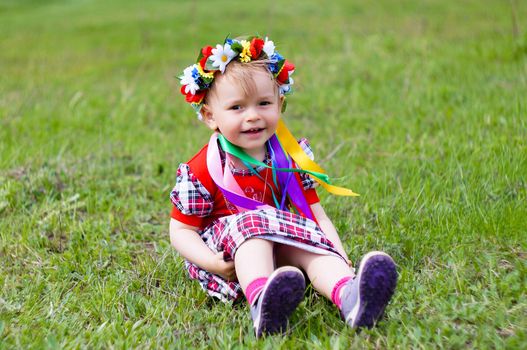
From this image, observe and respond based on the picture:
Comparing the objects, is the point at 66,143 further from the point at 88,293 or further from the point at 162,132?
the point at 88,293

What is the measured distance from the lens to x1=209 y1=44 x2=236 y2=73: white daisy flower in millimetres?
2873

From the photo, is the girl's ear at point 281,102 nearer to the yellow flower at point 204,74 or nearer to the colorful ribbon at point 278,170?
the colorful ribbon at point 278,170

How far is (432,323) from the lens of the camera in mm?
2521

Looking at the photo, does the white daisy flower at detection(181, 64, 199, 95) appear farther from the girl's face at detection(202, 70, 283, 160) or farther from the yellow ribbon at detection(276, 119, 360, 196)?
the yellow ribbon at detection(276, 119, 360, 196)

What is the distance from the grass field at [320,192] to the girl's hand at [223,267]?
0.42 feet

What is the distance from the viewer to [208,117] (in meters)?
3.09

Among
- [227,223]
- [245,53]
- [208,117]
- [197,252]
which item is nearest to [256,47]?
[245,53]

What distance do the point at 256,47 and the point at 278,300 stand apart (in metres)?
1.08

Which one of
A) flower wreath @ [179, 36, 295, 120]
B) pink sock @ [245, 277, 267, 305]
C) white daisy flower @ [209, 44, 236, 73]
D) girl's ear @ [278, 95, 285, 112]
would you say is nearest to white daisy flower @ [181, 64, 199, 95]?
flower wreath @ [179, 36, 295, 120]

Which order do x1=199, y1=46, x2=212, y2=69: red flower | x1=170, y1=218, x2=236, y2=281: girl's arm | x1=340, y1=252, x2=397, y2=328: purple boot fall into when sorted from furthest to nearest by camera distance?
x1=199, y1=46, x2=212, y2=69: red flower
x1=170, y1=218, x2=236, y2=281: girl's arm
x1=340, y1=252, x2=397, y2=328: purple boot

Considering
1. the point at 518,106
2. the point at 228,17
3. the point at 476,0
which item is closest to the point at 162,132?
the point at 518,106

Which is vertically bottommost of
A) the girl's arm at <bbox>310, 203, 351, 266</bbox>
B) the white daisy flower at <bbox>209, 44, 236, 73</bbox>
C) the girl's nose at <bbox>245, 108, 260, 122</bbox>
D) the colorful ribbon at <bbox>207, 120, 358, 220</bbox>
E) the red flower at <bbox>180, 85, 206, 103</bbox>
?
the girl's arm at <bbox>310, 203, 351, 266</bbox>

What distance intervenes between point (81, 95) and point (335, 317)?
15.5 feet

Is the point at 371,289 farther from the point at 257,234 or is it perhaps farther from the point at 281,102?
the point at 281,102
